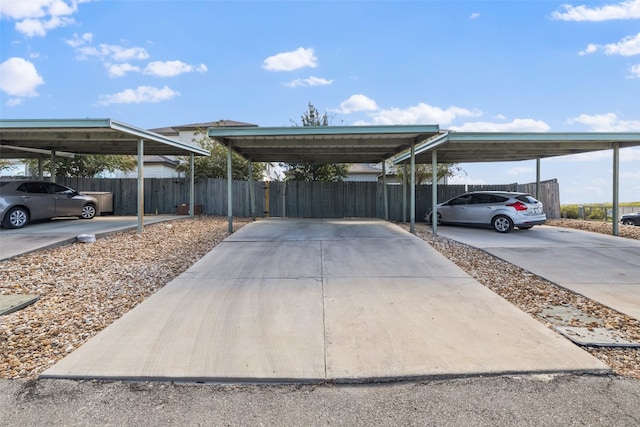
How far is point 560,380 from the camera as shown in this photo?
320 centimetres

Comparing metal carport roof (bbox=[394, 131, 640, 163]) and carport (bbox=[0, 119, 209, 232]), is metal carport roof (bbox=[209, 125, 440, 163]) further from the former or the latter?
carport (bbox=[0, 119, 209, 232])

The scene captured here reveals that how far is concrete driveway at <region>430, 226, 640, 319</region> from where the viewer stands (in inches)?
221

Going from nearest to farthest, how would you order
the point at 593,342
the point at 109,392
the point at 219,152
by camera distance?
the point at 109,392 < the point at 593,342 < the point at 219,152

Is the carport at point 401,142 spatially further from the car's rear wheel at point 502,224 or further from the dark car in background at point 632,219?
the dark car in background at point 632,219

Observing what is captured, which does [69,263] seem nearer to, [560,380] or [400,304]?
[400,304]

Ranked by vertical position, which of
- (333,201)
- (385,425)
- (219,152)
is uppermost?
(219,152)

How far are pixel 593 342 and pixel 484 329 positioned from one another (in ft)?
3.31

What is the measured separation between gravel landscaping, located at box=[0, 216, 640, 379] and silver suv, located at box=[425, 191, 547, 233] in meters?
3.08

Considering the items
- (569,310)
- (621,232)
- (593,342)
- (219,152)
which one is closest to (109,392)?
(593,342)

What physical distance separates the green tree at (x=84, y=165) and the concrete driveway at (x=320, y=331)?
16502 millimetres

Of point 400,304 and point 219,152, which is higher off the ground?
point 219,152

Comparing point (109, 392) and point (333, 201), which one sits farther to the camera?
point (333, 201)

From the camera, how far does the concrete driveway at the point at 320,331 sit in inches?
132

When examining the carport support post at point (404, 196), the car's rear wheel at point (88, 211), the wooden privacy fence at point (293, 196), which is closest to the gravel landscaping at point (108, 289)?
the car's rear wheel at point (88, 211)
